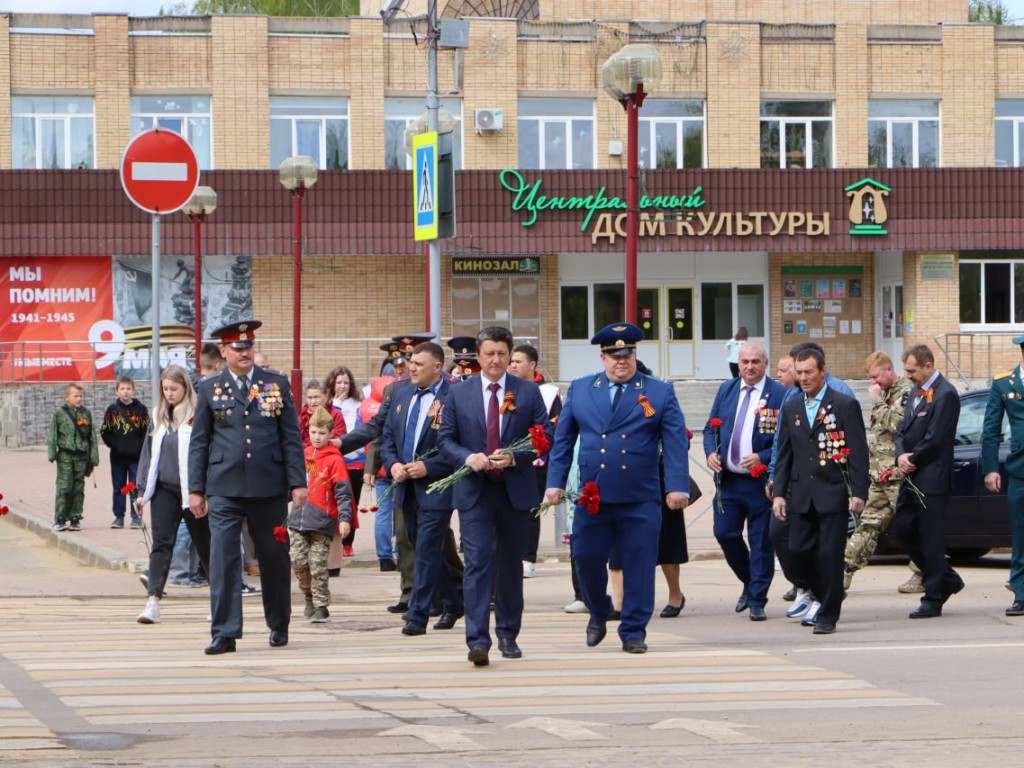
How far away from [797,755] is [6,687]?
427 cm

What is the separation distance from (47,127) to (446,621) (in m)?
29.8

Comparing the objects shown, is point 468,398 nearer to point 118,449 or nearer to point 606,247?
point 118,449

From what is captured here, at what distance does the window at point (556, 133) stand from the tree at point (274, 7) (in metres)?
13.9

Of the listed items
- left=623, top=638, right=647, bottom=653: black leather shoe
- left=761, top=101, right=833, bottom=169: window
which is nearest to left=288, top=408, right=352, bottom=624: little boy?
left=623, top=638, right=647, bottom=653: black leather shoe

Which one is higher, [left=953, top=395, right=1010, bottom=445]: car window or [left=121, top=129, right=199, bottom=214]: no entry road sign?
[left=121, top=129, right=199, bottom=214]: no entry road sign

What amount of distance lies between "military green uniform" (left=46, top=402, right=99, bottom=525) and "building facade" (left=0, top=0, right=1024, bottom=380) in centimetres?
1798

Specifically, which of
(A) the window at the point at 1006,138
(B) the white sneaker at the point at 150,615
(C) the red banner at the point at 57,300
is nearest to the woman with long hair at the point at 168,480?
(B) the white sneaker at the point at 150,615

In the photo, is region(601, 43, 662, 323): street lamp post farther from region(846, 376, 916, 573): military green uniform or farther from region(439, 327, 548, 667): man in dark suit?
region(439, 327, 548, 667): man in dark suit

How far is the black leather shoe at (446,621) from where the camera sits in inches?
474

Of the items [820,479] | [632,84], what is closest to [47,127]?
[632,84]

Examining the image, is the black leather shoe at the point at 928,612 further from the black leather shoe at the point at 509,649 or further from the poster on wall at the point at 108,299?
the poster on wall at the point at 108,299

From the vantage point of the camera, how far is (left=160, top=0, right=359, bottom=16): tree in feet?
171

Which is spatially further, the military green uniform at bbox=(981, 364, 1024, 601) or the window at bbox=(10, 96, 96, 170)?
the window at bbox=(10, 96, 96, 170)

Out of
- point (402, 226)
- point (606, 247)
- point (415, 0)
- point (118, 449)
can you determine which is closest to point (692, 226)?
point (606, 247)
